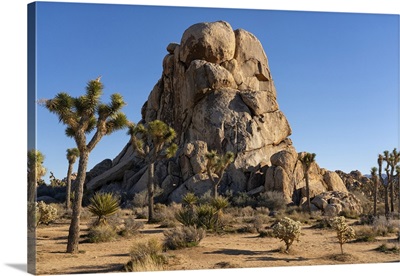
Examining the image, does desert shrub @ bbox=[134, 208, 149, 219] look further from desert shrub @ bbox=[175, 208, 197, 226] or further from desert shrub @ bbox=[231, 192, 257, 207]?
desert shrub @ bbox=[175, 208, 197, 226]

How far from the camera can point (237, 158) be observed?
36.1 m

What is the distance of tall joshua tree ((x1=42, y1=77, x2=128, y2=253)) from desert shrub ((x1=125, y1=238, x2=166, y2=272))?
2424mm

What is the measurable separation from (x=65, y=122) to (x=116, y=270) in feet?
14.8

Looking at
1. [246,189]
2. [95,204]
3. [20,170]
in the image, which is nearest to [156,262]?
[20,170]

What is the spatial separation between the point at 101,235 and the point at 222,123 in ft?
69.3

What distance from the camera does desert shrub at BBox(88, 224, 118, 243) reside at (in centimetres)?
1673

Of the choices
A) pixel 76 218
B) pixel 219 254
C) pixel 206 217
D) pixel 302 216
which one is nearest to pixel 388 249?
pixel 219 254

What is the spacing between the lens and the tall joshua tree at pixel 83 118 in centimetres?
1391

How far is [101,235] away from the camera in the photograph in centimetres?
1686

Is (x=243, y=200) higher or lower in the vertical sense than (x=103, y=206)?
lower

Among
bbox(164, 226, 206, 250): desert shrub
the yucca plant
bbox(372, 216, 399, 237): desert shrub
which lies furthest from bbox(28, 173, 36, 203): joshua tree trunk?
bbox(372, 216, 399, 237): desert shrub

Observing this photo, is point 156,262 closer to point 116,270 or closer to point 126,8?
point 116,270

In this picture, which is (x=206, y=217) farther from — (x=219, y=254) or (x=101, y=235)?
(x=219, y=254)

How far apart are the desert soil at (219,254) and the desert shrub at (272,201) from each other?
11.9m
